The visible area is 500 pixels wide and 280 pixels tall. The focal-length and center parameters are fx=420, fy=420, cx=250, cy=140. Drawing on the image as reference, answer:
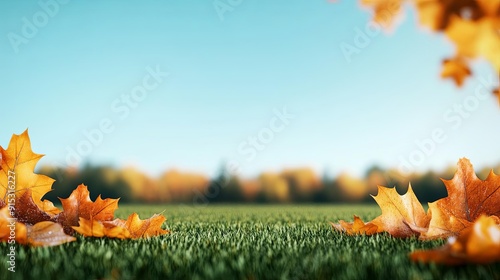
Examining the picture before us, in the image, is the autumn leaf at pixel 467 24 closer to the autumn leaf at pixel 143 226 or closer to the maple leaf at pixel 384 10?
the maple leaf at pixel 384 10

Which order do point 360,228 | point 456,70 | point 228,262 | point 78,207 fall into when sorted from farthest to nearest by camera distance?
→ point 360,228 → point 78,207 → point 228,262 → point 456,70

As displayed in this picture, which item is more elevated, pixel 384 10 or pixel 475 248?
pixel 384 10

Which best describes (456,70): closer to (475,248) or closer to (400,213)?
(475,248)

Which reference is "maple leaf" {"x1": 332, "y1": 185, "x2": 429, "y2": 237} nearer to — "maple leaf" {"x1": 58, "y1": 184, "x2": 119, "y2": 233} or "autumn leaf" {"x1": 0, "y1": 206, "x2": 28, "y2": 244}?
"maple leaf" {"x1": 58, "y1": 184, "x2": 119, "y2": 233}

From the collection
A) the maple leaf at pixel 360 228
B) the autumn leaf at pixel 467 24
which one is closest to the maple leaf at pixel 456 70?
the autumn leaf at pixel 467 24

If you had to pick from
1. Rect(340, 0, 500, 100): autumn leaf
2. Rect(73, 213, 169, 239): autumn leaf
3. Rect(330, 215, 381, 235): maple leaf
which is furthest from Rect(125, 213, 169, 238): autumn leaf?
Rect(340, 0, 500, 100): autumn leaf

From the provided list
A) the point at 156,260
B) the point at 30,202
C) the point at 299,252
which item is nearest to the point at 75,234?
the point at 30,202

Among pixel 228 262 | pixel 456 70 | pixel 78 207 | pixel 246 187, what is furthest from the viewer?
pixel 246 187

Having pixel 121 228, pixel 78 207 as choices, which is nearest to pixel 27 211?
pixel 78 207

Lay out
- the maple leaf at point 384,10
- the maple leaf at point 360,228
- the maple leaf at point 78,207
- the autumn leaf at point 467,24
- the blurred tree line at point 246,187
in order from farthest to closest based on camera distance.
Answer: the blurred tree line at point 246,187
the maple leaf at point 360,228
the maple leaf at point 78,207
the maple leaf at point 384,10
the autumn leaf at point 467,24
